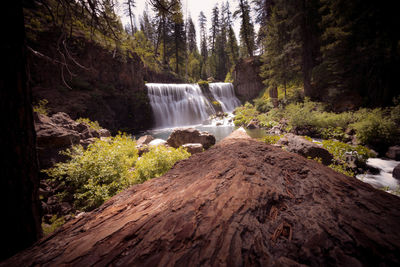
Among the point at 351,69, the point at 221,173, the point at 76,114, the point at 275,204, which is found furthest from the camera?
the point at 76,114

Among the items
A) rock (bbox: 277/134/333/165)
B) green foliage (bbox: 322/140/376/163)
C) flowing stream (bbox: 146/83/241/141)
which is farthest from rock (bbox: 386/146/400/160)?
flowing stream (bbox: 146/83/241/141)

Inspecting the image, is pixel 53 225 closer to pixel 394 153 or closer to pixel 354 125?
pixel 394 153

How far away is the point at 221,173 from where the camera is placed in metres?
1.38

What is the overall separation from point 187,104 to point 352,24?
1473cm

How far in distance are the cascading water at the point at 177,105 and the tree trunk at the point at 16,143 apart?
50.9ft

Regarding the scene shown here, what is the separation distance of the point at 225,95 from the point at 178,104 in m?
9.52

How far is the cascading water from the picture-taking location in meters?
16.7

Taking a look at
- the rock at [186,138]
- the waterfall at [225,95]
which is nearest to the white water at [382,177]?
the rock at [186,138]

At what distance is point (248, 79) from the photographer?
23.4 metres

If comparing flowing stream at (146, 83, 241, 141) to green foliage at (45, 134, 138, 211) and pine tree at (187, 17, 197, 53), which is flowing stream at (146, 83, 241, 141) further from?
pine tree at (187, 17, 197, 53)

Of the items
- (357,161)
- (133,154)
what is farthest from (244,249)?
(357,161)

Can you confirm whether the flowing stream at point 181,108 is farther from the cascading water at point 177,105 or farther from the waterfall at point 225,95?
the waterfall at point 225,95

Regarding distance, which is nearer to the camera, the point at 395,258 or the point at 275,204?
the point at 395,258

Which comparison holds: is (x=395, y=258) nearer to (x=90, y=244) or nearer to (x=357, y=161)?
(x=90, y=244)
